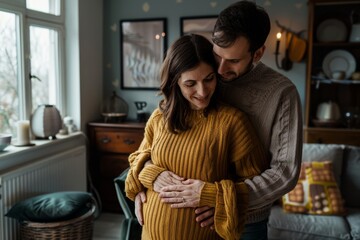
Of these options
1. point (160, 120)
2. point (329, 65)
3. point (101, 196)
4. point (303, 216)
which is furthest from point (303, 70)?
point (160, 120)

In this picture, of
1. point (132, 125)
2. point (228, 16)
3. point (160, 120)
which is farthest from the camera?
point (132, 125)

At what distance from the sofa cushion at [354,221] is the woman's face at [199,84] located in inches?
65.2

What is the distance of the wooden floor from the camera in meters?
3.13

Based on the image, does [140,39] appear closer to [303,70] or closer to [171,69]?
[303,70]

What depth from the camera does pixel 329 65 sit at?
11.5 feet

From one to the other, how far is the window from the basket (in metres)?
0.78

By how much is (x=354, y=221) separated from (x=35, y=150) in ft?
7.60

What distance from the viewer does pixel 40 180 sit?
2721 mm

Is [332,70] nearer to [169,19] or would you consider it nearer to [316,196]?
[316,196]

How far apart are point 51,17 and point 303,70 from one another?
7.81ft

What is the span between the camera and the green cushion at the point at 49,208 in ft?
7.55

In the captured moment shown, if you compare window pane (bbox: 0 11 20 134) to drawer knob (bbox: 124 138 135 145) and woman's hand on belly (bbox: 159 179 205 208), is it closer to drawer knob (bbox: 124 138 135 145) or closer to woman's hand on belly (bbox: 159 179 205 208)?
drawer knob (bbox: 124 138 135 145)

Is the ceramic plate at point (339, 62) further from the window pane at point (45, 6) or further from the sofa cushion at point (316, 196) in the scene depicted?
the window pane at point (45, 6)

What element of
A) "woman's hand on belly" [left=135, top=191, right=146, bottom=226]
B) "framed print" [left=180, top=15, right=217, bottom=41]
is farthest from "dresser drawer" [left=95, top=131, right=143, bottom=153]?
"woman's hand on belly" [left=135, top=191, right=146, bottom=226]
